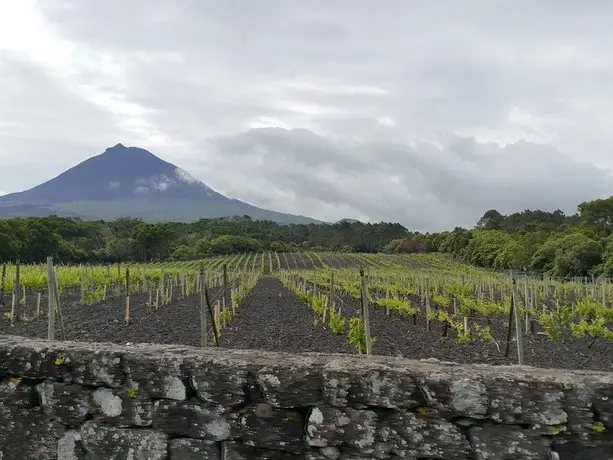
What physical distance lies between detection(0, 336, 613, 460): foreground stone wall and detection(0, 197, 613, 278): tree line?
162 ft

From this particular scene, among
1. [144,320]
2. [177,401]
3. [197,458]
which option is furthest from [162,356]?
[144,320]

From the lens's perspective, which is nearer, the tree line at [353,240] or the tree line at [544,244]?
the tree line at [544,244]

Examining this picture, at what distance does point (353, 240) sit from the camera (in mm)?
138875

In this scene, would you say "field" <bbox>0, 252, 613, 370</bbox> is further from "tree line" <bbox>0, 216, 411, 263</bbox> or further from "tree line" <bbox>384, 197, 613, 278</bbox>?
"tree line" <bbox>0, 216, 411, 263</bbox>

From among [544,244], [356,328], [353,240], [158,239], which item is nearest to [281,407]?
[356,328]

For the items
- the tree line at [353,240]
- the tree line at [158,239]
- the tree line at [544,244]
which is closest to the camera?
the tree line at [544,244]

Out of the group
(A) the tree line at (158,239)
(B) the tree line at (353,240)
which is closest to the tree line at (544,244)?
(B) the tree line at (353,240)

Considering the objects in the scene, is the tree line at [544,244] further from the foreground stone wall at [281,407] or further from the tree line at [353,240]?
the foreground stone wall at [281,407]

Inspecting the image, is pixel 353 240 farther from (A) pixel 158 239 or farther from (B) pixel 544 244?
(B) pixel 544 244

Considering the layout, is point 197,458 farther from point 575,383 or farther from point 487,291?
point 487,291

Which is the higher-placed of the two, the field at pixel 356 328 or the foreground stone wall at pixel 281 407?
the foreground stone wall at pixel 281 407

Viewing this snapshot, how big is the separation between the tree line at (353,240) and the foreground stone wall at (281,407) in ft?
162

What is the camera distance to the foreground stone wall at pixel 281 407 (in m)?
2.73

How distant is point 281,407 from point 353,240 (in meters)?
136
